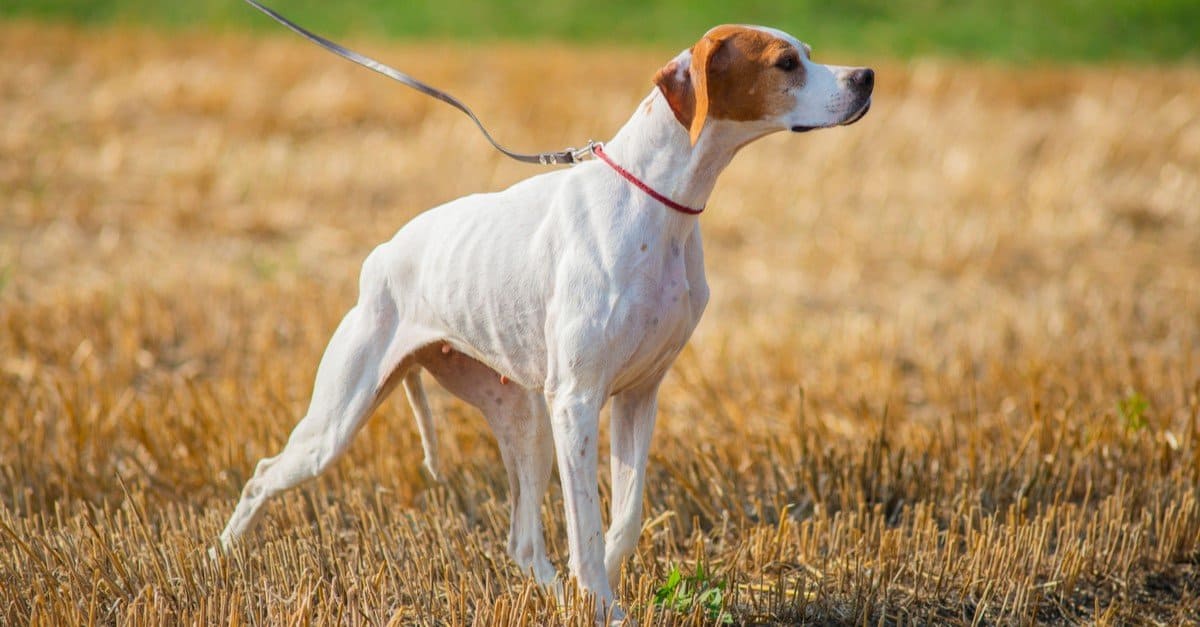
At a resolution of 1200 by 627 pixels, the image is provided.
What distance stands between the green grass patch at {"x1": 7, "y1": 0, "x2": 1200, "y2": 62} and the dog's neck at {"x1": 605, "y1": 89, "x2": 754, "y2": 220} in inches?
722

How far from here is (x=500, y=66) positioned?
617 inches

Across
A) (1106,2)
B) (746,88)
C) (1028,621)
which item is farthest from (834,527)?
(1106,2)

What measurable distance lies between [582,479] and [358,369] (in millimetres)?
828

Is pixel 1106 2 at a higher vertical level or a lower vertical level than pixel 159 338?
higher

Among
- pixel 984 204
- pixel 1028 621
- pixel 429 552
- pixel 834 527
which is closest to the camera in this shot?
pixel 1028 621

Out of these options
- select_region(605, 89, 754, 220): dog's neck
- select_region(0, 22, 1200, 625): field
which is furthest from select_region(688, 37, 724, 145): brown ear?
select_region(0, 22, 1200, 625): field

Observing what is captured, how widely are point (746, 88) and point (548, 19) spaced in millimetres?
22390

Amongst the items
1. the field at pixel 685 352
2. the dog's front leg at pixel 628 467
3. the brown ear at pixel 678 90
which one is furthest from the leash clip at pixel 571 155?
the field at pixel 685 352

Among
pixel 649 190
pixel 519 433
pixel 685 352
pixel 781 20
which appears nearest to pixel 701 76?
Result: pixel 649 190

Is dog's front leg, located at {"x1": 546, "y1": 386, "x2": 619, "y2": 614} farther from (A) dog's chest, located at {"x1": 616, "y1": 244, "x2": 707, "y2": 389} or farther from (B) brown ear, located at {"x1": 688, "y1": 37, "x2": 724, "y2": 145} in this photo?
(B) brown ear, located at {"x1": 688, "y1": 37, "x2": 724, "y2": 145}

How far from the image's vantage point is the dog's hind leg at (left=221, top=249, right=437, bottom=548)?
398cm

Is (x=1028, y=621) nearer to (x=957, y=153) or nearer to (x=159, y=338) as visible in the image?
(x=159, y=338)

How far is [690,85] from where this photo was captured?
3467 mm

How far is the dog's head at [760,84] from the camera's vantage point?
11.2ft
